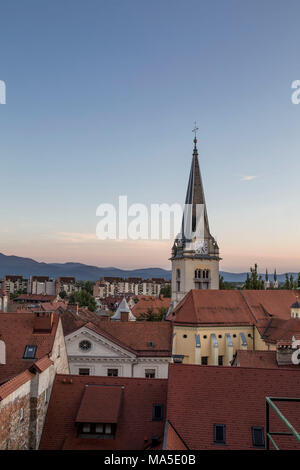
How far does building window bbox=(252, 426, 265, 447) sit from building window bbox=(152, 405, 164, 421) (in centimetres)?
485

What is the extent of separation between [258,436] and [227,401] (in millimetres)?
2195

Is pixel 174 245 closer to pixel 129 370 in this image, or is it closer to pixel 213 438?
pixel 129 370

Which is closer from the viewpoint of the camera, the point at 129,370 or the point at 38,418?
the point at 38,418

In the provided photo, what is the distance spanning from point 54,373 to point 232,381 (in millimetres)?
10087

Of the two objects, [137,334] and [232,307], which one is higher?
[232,307]

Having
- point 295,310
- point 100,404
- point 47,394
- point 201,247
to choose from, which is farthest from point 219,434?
point 201,247

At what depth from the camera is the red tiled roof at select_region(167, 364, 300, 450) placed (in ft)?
67.7

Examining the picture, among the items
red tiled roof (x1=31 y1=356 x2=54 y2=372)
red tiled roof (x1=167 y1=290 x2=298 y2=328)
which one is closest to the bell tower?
red tiled roof (x1=167 y1=290 x2=298 y2=328)

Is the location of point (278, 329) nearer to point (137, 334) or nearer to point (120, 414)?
point (137, 334)

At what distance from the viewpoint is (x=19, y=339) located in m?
26.0

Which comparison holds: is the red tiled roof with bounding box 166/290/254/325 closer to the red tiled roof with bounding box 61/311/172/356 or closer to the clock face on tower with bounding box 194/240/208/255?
the red tiled roof with bounding box 61/311/172/356

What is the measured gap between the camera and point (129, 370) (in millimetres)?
38094
